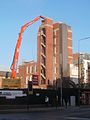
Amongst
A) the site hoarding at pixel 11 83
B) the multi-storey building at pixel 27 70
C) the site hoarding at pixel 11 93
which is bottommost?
the site hoarding at pixel 11 93

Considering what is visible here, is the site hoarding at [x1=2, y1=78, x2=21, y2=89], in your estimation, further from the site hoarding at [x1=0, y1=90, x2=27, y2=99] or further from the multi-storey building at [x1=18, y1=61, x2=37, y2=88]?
the multi-storey building at [x1=18, y1=61, x2=37, y2=88]

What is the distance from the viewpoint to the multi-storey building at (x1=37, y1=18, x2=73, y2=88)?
126938 mm

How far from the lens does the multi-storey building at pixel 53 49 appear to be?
126938 mm

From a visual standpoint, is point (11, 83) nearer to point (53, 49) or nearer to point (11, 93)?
point (11, 93)

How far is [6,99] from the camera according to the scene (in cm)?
5447

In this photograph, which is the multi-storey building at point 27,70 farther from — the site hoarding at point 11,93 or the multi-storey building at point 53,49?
the site hoarding at point 11,93

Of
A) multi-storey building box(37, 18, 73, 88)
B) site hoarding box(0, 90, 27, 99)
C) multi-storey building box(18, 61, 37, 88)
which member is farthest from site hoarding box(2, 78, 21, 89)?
multi-storey building box(18, 61, 37, 88)

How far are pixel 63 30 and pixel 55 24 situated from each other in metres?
4.71

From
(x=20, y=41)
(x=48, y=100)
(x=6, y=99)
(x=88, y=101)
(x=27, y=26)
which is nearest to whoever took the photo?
(x=6, y=99)

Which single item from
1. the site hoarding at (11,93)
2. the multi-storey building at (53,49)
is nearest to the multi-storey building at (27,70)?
the multi-storey building at (53,49)

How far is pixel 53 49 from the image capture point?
133500mm

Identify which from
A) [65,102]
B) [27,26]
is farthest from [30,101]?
[27,26]

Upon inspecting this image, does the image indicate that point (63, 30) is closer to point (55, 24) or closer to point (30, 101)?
point (55, 24)

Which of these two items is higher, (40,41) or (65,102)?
(40,41)
